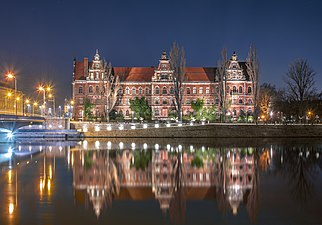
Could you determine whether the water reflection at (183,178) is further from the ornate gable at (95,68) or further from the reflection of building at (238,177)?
the ornate gable at (95,68)

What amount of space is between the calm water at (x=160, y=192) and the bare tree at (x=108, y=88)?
4132 cm

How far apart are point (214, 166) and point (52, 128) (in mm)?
41169

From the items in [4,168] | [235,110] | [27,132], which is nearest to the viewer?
[4,168]

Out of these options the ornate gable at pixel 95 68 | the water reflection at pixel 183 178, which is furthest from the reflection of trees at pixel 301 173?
the ornate gable at pixel 95 68

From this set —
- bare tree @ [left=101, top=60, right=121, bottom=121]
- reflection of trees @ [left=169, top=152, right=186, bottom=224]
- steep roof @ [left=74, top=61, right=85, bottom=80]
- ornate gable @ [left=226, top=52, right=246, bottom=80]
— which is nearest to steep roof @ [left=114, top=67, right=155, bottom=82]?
bare tree @ [left=101, top=60, right=121, bottom=121]

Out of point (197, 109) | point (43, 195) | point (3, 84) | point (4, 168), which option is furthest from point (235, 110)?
point (43, 195)

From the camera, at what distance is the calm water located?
12680mm

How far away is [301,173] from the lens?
22891 mm

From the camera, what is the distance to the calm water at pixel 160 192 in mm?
12680

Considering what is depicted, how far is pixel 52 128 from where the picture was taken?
61.5 metres

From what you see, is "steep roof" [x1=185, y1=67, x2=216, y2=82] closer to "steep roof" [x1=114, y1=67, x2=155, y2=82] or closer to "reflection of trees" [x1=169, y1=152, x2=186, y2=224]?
"steep roof" [x1=114, y1=67, x2=155, y2=82]

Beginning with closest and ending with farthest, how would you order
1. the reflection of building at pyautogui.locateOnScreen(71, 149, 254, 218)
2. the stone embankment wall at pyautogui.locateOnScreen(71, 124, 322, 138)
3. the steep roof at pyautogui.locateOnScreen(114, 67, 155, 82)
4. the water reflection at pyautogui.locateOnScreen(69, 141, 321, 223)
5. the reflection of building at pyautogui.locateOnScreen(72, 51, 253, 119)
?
1. the water reflection at pyautogui.locateOnScreen(69, 141, 321, 223)
2. the reflection of building at pyautogui.locateOnScreen(71, 149, 254, 218)
3. the stone embankment wall at pyautogui.locateOnScreen(71, 124, 322, 138)
4. the reflection of building at pyautogui.locateOnScreen(72, 51, 253, 119)
5. the steep roof at pyautogui.locateOnScreen(114, 67, 155, 82)

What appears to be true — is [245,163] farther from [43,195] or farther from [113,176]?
[43,195]

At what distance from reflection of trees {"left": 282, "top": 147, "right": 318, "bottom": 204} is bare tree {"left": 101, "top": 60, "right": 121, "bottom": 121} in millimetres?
40932
